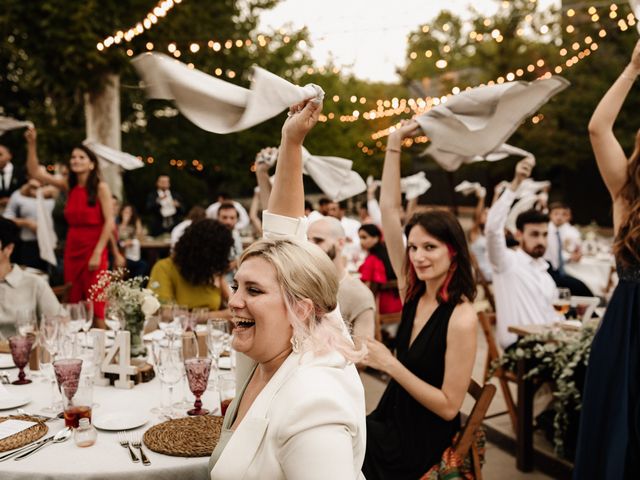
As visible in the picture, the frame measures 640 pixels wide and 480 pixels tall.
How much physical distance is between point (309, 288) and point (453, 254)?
4.21 feet

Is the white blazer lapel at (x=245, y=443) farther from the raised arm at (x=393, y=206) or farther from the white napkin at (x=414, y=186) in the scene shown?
the white napkin at (x=414, y=186)

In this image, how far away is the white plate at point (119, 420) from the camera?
208cm

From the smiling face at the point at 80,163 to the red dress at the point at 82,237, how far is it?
0.19 meters

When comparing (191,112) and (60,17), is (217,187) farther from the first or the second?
(191,112)

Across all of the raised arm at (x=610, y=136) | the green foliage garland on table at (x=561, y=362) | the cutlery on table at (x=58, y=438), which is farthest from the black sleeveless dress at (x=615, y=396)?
the cutlery on table at (x=58, y=438)

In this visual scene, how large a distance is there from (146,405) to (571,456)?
2628 millimetres

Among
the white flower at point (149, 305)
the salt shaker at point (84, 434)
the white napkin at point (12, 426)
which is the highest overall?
the white flower at point (149, 305)

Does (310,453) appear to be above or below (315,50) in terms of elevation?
below

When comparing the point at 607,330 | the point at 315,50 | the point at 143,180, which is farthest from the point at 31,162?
the point at 315,50

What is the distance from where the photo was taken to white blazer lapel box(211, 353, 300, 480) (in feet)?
4.77

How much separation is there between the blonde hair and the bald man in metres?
1.58

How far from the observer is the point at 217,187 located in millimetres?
19344

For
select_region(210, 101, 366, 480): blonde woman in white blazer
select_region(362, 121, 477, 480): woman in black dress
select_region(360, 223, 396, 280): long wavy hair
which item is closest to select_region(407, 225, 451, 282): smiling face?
select_region(362, 121, 477, 480): woman in black dress

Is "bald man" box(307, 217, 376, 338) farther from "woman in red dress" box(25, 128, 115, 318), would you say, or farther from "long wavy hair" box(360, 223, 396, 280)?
"woman in red dress" box(25, 128, 115, 318)
